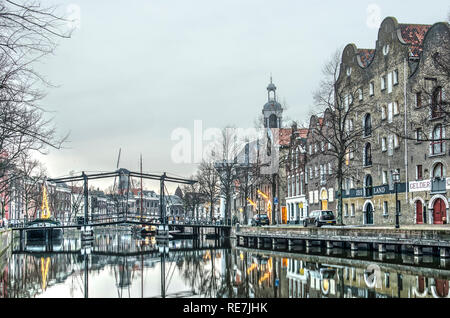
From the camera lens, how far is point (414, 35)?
2122 inches

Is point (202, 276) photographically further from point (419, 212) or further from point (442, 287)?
point (419, 212)

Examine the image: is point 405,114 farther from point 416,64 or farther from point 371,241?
point 371,241

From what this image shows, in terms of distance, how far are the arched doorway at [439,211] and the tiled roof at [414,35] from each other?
14.0 metres

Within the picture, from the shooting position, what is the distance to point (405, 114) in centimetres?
5112

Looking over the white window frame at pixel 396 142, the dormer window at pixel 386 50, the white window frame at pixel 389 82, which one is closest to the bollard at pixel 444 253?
the white window frame at pixel 396 142

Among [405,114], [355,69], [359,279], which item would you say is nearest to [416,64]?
[405,114]

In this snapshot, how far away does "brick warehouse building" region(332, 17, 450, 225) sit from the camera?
46531 mm

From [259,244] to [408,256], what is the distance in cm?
2245

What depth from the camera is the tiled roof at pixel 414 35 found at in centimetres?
5200

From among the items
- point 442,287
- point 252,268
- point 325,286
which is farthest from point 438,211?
point 325,286

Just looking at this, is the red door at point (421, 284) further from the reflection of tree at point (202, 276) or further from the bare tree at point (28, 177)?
the bare tree at point (28, 177)

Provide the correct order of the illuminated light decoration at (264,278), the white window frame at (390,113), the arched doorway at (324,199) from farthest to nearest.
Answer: the arched doorway at (324,199) → the white window frame at (390,113) → the illuminated light decoration at (264,278)

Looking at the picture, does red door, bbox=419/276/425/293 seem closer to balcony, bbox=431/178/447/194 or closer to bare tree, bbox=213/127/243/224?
balcony, bbox=431/178/447/194

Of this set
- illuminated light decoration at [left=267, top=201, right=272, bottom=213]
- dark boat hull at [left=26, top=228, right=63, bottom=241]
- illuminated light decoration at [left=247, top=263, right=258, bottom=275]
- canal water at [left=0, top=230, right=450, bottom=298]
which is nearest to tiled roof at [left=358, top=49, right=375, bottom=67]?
canal water at [left=0, top=230, right=450, bottom=298]
